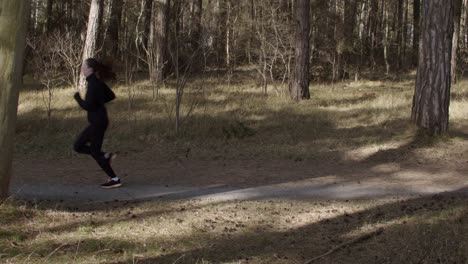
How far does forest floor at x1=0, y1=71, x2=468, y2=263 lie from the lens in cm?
567

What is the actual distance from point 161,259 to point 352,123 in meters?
8.86

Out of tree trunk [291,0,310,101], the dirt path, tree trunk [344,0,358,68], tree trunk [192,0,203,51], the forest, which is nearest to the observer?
the forest

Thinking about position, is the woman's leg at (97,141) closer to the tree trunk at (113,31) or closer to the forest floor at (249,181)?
the forest floor at (249,181)

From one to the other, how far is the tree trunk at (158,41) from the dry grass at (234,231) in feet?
36.3

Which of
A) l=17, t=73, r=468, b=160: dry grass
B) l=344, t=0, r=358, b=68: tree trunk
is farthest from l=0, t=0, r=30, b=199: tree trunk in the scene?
l=344, t=0, r=358, b=68: tree trunk

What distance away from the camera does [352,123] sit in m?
13.4

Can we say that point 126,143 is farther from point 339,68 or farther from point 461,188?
point 339,68

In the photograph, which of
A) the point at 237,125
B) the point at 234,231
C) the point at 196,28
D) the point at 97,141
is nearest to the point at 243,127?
the point at 237,125

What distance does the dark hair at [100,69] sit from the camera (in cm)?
753

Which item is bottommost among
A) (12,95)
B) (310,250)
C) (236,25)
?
(310,250)

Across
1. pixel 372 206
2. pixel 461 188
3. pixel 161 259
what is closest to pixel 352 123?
pixel 461 188

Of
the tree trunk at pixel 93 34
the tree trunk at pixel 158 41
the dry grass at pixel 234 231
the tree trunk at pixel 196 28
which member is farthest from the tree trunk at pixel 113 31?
the dry grass at pixel 234 231

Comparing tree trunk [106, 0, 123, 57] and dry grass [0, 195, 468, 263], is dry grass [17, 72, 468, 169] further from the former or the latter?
tree trunk [106, 0, 123, 57]

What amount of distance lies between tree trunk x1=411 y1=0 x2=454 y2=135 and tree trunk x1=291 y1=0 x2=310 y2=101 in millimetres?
6112
